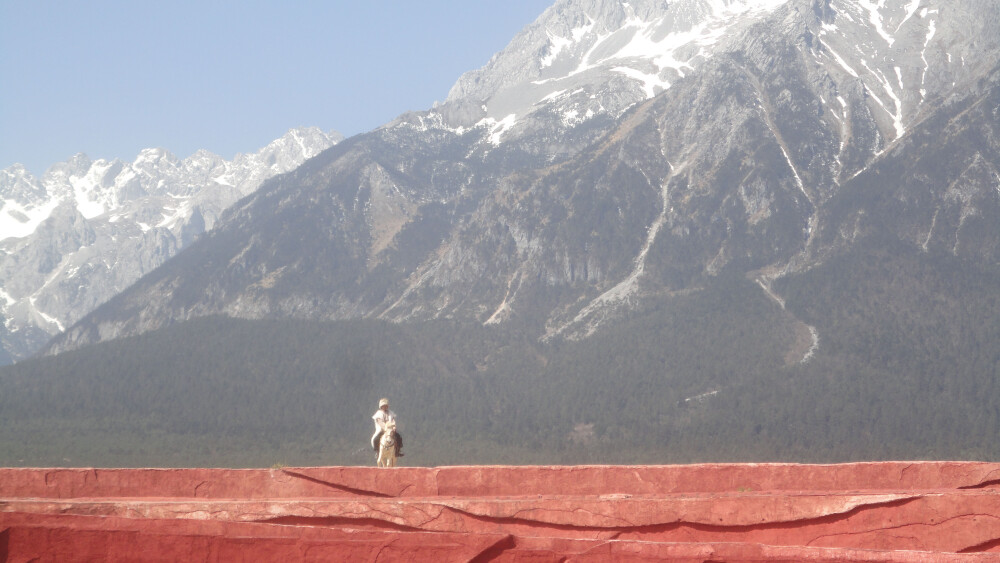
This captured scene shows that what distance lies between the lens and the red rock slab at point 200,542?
565 inches

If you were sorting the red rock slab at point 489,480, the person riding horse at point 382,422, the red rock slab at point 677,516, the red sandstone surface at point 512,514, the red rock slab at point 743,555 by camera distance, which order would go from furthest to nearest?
the person riding horse at point 382,422 → the red rock slab at point 489,480 → the red rock slab at point 677,516 → the red sandstone surface at point 512,514 → the red rock slab at point 743,555

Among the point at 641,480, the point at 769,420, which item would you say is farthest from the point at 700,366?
the point at 641,480

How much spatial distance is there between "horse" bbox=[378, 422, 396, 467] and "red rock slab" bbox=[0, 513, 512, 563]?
10303 millimetres

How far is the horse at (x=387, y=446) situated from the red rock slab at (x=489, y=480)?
540 cm

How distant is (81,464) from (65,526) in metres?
142

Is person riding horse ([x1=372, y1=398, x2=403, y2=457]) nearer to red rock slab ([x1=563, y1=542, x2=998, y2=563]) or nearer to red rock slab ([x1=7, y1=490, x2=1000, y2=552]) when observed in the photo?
red rock slab ([x1=7, y1=490, x2=1000, y2=552])

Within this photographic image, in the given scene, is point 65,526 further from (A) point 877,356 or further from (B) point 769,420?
(A) point 877,356

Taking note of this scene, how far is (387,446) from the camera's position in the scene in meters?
25.0

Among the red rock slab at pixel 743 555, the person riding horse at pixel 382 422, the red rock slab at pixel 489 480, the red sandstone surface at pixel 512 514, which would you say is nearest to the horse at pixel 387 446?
the person riding horse at pixel 382 422

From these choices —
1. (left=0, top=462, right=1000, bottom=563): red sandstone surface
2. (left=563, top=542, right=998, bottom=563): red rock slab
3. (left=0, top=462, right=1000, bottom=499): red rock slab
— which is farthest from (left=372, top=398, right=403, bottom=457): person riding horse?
(left=563, top=542, right=998, bottom=563): red rock slab

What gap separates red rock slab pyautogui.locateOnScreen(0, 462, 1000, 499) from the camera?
19250mm

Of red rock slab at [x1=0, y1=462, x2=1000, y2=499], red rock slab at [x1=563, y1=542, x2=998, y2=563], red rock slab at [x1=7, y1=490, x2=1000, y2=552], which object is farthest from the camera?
red rock slab at [x1=0, y1=462, x2=1000, y2=499]

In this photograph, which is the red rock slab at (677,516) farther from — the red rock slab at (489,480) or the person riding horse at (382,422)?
the person riding horse at (382,422)

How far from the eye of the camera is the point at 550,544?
1420 centimetres
